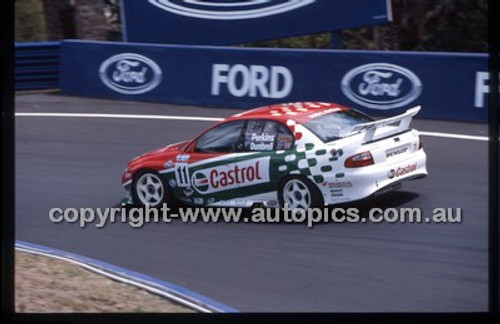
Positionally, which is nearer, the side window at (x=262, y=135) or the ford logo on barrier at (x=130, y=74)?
the side window at (x=262, y=135)

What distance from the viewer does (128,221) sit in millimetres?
7938

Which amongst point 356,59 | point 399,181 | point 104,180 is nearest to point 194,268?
point 104,180

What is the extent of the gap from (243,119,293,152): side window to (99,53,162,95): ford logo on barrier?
1506 millimetres

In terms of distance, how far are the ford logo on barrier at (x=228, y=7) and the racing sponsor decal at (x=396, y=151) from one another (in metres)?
2.67

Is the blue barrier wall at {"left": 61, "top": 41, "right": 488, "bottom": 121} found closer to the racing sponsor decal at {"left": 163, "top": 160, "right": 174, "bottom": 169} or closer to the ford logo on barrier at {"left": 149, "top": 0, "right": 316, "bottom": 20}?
the ford logo on barrier at {"left": 149, "top": 0, "right": 316, "bottom": 20}

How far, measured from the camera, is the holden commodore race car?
8328 millimetres

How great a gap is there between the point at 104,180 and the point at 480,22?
394 centimetres

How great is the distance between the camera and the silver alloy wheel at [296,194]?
8250 millimetres

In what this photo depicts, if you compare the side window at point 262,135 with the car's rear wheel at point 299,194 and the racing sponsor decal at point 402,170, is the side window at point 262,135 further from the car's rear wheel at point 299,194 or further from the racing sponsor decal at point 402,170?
the racing sponsor decal at point 402,170

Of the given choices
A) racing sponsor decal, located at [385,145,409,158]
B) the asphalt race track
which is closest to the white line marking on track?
the asphalt race track

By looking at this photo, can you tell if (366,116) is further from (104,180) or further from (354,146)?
(104,180)

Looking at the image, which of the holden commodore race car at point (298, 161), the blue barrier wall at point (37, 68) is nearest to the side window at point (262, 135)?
the holden commodore race car at point (298, 161)

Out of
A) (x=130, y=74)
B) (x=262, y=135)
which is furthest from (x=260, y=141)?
(x=130, y=74)

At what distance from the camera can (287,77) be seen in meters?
9.30
